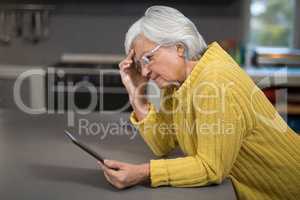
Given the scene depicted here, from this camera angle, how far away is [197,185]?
641mm

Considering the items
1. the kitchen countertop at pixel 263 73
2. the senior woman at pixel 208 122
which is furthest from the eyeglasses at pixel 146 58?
the kitchen countertop at pixel 263 73

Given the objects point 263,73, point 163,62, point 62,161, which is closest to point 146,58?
point 163,62

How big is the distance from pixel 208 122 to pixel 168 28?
0.51 ft

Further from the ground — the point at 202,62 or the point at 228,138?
the point at 202,62

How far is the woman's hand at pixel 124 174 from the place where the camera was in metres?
0.63

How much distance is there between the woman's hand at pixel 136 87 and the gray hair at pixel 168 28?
16 centimetres

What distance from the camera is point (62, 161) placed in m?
0.76

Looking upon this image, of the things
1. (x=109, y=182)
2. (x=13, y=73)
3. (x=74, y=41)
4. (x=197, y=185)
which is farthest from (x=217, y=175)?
(x=74, y=41)

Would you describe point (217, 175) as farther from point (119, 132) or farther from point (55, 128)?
point (55, 128)

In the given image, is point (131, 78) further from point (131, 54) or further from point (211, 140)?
point (211, 140)

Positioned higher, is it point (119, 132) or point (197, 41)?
point (197, 41)

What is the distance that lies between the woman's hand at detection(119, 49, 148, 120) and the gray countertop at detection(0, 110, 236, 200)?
0.08 m

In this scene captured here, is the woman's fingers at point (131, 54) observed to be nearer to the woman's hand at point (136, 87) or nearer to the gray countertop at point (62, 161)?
the woman's hand at point (136, 87)

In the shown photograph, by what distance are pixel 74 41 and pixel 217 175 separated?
61.1 inches
